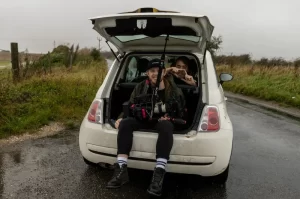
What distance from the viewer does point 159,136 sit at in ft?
10.6

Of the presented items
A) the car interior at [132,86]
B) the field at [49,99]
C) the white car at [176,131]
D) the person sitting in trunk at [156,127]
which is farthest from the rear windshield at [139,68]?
the field at [49,99]

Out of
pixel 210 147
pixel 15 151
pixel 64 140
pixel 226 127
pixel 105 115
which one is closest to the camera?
pixel 210 147

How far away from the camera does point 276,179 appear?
3.90m

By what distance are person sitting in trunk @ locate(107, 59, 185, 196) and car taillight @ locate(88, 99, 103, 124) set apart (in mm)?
223

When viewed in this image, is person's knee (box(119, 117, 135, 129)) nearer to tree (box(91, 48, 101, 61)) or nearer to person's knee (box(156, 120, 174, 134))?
person's knee (box(156, 120, 174, 134))

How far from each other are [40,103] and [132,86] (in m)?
3.33

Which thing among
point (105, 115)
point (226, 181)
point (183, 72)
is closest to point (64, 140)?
point (105, 115)

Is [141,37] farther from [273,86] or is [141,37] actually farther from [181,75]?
[273,86]

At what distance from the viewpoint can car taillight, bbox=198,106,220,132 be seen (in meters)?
3.33

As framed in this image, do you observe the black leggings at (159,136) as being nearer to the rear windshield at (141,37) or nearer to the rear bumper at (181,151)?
the rear bumper at (181,151)

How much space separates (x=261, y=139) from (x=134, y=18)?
365 cm

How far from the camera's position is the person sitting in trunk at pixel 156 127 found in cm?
314

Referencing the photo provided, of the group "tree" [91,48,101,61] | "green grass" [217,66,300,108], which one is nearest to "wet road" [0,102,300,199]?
"green grass" [217,66,300,108]

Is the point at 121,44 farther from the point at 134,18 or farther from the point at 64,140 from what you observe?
the point at 64,140
